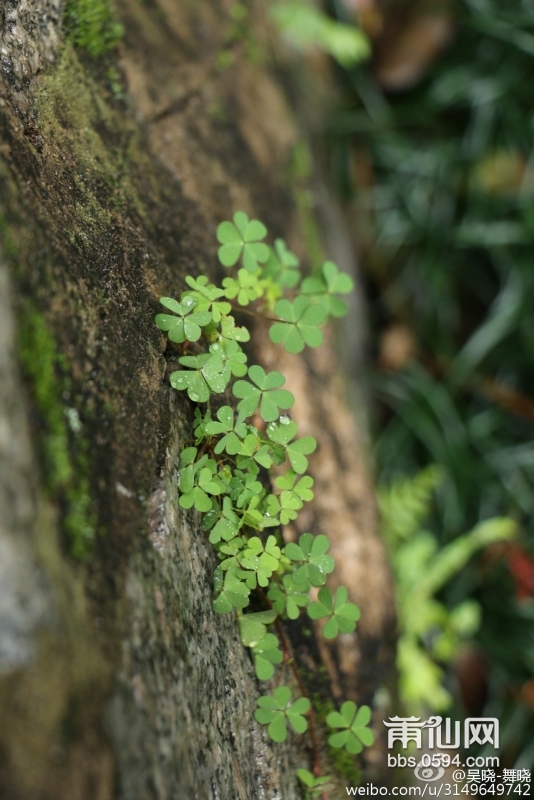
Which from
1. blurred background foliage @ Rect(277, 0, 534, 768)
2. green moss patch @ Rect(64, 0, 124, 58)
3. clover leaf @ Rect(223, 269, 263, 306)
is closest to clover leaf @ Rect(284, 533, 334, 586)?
clover leaf @ Rect(223, 269, 263, 306)

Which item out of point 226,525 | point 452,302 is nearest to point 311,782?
point 226,525

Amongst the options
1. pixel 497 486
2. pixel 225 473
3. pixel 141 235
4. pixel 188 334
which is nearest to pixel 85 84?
pixel 141 235

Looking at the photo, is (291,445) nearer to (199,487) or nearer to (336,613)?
(199,487)

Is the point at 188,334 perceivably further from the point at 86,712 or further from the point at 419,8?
the point at 419,8

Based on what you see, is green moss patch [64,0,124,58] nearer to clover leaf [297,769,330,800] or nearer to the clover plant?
the clover plant

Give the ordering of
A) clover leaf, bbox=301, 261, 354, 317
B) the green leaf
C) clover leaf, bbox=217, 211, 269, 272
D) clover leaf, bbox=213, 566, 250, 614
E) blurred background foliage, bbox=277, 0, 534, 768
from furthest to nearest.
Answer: blurred background foliage, bbox=277, 0, 534, 768 < clover leaf, bbox=301, 261, 354, 317 < clover leaf, bbox=217, 211, 269, 272 < the green leaf < clover leaf, bbox=213, 566, 250, 614

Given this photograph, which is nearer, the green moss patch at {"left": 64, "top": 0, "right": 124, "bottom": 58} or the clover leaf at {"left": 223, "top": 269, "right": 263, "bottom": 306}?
the clover leaf at {"left": 223, "top": 269, "right": 263, "bottom": 306}
